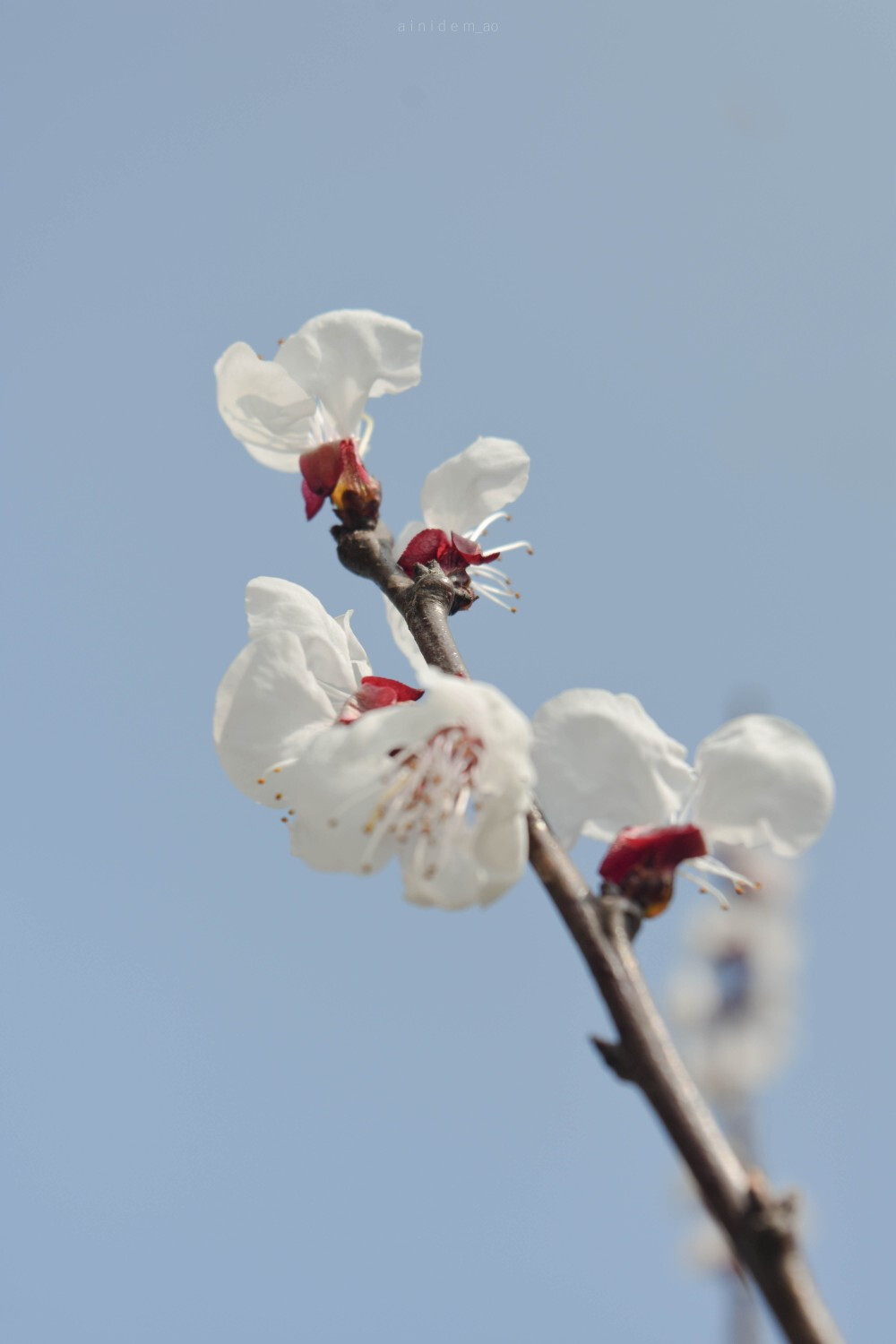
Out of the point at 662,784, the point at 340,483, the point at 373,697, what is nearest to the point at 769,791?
the point at 662,784

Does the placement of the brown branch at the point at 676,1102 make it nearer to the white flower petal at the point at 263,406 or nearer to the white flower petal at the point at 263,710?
the white flower petal at the point at 263,710

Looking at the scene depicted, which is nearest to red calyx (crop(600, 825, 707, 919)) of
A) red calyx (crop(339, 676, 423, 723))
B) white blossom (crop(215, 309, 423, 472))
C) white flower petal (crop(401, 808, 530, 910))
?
white flower petal (crop(401, 808, 530, 910))

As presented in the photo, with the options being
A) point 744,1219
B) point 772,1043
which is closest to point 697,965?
point 772,1043

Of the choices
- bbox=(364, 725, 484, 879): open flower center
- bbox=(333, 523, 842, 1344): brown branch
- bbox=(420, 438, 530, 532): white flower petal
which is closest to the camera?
bbox=(333, 523, 842, 1344): brown branch

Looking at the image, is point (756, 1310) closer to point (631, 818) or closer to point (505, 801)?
point (631, 818)

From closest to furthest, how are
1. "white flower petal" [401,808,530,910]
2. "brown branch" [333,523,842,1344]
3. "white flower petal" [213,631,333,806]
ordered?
"brown branch" [333,523,842,1344] < "white flower petal" [401,808,530,910] < "white flower petal" [213,631,333,806]

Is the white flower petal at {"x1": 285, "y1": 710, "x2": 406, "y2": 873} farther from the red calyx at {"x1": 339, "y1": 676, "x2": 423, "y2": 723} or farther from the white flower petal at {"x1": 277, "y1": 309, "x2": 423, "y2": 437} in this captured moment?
the white flower petal at {"x1": 277, "y1": 309, "x2": 423, "y2": 437}

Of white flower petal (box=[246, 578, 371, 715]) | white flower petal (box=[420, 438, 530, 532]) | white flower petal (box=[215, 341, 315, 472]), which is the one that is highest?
white flower petal (box=[215, 341, 315, 472])

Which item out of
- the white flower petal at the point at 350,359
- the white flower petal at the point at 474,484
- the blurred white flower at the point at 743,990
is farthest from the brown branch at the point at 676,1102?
the blurred white flower at the point at 743,990
